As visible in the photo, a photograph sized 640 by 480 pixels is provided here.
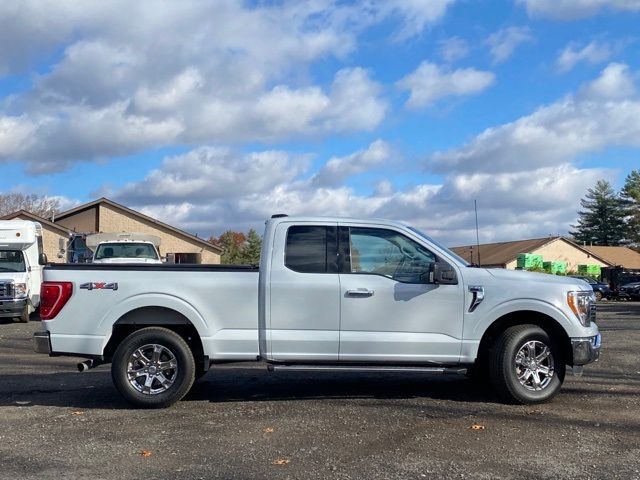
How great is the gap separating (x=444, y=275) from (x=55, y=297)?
4145 mm

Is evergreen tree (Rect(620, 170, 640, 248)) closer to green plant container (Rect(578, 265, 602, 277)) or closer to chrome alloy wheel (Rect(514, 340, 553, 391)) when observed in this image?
green plant container (Rect(578, 265, 602, 277))

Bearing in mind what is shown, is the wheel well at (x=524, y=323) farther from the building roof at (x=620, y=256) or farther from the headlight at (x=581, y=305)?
the building roof at (x=620, y=256)

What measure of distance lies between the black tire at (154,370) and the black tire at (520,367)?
10.6ft

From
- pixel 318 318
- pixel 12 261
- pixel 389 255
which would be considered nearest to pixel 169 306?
pixel 318 318

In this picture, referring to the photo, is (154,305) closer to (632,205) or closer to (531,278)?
(531,278)

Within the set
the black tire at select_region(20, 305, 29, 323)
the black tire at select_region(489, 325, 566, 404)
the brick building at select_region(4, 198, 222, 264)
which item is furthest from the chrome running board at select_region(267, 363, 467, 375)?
the brick building at select_region(4, 198, 222, 264)

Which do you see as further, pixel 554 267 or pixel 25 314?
pixel 554 267

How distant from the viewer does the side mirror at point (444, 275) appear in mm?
7488

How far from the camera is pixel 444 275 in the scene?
24.6ft

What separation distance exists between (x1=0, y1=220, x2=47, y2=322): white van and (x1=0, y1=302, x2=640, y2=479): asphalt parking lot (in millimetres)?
9945

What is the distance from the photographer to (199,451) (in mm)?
6012

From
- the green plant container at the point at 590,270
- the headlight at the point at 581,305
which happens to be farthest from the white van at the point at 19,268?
the green plant container at the point at 590,270

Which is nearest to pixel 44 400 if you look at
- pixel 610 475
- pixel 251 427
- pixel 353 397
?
pixel 251 427

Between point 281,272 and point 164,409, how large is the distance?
1.91 meters
